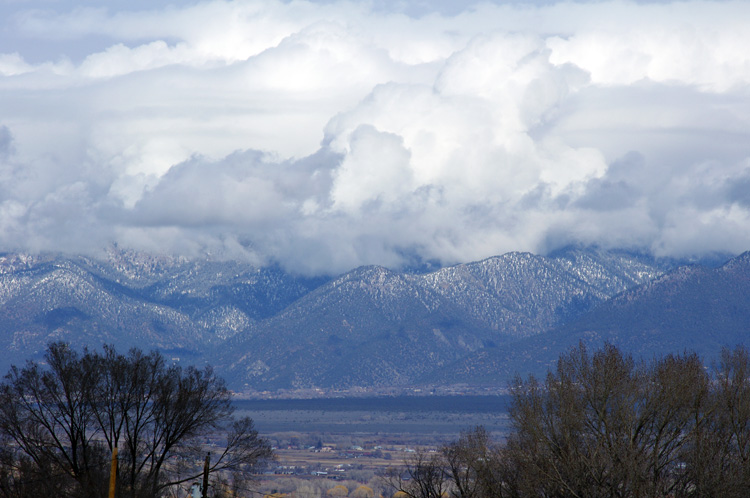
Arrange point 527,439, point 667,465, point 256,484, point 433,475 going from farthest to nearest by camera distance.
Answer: point 433,475 → point 256,484 → point 527,439 → point 667,465

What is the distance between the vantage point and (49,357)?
76.1 meters

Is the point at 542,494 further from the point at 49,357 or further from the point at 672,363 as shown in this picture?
the point at 49,357

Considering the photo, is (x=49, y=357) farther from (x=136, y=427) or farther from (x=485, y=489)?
(x=485, y=489)

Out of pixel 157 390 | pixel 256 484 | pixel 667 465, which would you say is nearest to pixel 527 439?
pixel 667 465

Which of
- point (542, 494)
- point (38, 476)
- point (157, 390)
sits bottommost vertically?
point (542, 494)

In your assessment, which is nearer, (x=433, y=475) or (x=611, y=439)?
(x=611, y=439)

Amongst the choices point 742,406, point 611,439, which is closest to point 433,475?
point 611,439

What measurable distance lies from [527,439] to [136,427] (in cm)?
2907

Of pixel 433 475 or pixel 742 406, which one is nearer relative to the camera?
pixel 742 406

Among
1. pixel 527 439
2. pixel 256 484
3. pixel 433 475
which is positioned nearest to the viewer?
pixel 527 439

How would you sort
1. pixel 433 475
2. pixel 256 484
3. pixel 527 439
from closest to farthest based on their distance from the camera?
pixel 527 439, pixel 256 484, pixel 433 475

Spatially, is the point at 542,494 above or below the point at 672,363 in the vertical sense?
below

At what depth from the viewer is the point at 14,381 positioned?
72.4 m

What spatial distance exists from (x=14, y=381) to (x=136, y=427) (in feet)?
31.5
